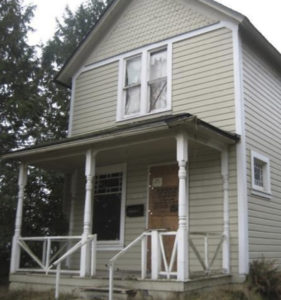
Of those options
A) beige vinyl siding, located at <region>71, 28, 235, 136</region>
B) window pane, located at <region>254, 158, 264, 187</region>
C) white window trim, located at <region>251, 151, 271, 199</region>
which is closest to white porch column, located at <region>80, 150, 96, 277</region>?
beige vinyl siding, located at <region>71, 28, 235, 136</region>

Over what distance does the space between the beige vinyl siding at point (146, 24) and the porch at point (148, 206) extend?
3.34 metres

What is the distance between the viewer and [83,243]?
30.6 feet

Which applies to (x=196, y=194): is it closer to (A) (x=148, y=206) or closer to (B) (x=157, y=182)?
(B) (x=157, y=182)

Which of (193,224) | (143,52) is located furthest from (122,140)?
(143,52)

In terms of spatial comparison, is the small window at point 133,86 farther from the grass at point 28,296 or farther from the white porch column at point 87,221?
the grass at point 28,296

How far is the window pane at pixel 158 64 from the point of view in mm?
11969

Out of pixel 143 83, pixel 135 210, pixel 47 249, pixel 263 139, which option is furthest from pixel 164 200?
pixel 143 83

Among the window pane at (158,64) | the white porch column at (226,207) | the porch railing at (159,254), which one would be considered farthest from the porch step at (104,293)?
the window pane at (158,64)

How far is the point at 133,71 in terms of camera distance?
41.5 feet

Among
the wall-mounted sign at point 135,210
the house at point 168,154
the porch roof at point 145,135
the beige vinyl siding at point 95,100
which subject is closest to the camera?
the porch roof at point 145,135

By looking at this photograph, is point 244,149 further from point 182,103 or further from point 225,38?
point 225,38

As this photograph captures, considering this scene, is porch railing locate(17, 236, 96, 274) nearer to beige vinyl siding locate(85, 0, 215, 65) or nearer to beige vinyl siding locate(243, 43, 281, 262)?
beige vinyl siding locate(243, 43, 281, 262)

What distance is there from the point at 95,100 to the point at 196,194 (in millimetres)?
4627

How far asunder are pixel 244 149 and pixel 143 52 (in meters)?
4.25
